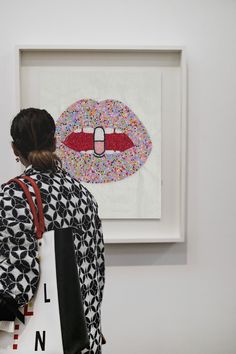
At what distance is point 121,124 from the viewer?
A: 2.01 m

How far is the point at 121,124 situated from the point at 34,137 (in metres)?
0.86

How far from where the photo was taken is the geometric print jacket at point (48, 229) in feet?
3.60

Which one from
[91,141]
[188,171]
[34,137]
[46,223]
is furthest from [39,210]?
[188,171]

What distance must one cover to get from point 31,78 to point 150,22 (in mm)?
599

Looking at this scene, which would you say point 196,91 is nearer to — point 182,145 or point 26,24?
point 182,145

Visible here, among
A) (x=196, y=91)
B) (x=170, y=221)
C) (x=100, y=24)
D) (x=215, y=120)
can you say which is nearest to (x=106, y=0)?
(x=100, y=24)

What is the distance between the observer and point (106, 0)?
6.59 ft

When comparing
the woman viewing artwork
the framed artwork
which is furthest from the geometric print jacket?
the framed artwork

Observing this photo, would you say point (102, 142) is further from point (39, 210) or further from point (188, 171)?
point (39, 210)

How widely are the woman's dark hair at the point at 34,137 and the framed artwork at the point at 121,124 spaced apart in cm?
78

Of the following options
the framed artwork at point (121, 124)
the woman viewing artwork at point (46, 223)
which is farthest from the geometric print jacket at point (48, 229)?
the framed artwork at point (121, 124)

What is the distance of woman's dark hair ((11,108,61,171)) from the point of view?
47.1 inches

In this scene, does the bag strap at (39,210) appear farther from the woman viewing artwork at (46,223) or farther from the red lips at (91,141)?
the red lips at (91,141)

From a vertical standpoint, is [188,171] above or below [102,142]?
below
